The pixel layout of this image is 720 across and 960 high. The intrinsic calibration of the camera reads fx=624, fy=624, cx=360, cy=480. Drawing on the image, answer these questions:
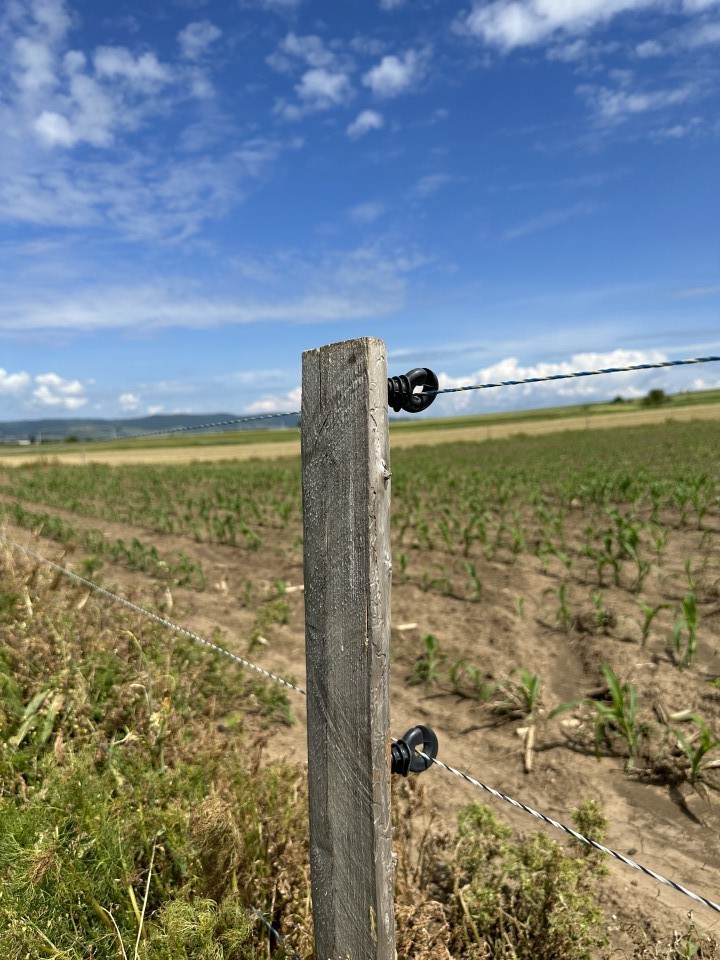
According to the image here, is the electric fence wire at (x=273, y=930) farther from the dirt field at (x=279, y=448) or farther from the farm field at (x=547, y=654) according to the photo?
the dirt field at (x=279, y=448)

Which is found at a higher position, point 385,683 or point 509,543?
point 385,683

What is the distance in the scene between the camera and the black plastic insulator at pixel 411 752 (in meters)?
1.70

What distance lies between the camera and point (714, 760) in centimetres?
333

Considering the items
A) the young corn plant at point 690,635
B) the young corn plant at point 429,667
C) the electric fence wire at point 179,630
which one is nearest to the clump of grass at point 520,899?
the electric fence wire at point 179,630

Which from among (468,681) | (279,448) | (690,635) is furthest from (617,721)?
(279,448)

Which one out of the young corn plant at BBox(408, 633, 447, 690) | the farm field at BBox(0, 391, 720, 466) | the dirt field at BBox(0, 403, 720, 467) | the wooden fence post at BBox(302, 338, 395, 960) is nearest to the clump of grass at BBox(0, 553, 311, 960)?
the wooden fence post at BBox(302, 338, 395, 960)

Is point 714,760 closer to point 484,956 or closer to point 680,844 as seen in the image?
point 680,844

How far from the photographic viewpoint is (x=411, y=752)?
5.60ft

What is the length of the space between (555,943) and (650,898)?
2.27ft

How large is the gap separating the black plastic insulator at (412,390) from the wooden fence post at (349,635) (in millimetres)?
145

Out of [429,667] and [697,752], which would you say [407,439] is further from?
[697,752]

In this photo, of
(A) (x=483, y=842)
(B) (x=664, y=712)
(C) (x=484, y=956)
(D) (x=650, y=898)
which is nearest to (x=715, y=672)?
(B) (x=664, y=712)

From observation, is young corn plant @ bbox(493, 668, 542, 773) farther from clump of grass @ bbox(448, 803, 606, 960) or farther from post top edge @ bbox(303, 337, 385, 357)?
post top edge @ bbox(303, 337, 385, 357)

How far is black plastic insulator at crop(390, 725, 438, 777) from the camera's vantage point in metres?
1.70
